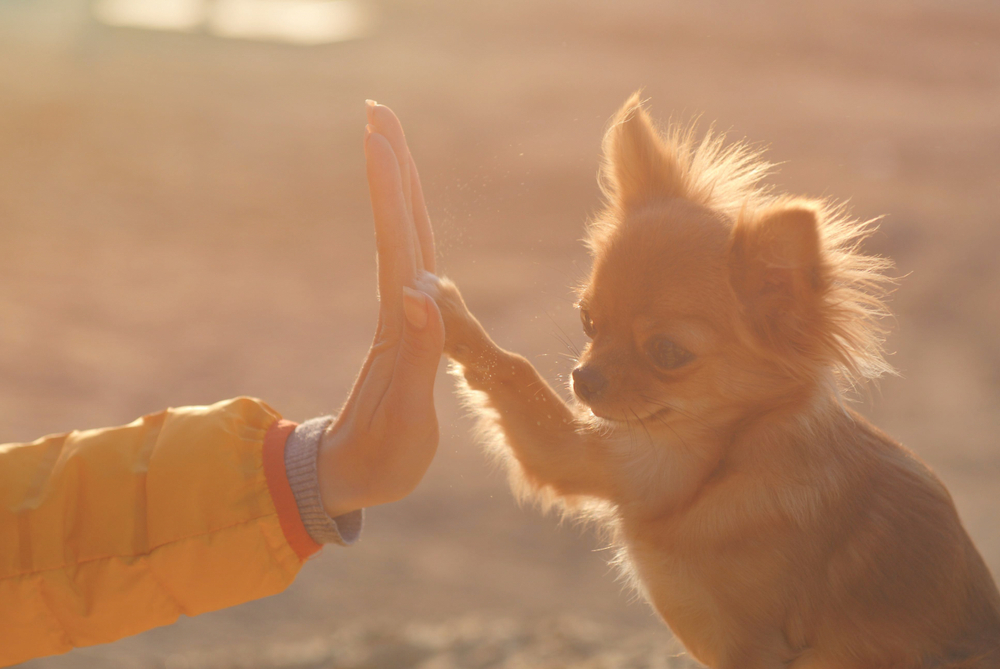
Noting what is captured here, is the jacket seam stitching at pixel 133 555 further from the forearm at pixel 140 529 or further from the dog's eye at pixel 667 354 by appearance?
the dog's eye at pixel 667 354

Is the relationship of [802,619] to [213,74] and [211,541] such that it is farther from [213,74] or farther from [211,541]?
[213,74]

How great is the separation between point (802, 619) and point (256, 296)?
8917 millimetres

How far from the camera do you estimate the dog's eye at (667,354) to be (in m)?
3.05

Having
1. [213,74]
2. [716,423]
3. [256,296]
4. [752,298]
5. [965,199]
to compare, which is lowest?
[256,296]

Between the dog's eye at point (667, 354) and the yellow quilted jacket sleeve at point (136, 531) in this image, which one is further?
the dog's eye at point (667, 354)

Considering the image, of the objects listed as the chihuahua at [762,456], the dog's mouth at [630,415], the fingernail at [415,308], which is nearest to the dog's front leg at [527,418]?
the chihuahua at [762,456]

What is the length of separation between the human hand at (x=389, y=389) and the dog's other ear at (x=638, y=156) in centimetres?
109

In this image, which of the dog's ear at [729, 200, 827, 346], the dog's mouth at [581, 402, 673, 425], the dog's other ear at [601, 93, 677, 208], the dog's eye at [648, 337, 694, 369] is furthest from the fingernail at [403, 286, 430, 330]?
the dog's other ear at [601, 93, 677, 208]

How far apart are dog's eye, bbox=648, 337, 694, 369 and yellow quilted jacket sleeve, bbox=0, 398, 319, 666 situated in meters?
1.37

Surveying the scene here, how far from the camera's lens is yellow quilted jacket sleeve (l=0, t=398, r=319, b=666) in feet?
8.38

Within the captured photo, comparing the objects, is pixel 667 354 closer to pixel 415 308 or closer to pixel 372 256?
pixel 415 308

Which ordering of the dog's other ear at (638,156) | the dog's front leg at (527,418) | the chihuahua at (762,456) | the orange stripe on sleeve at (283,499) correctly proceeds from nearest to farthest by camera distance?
the orange stripe on sleeve at (283,499) → the chihuahua at (762,456) → the dog's front leg at (527,418) → the dog's other ear at (638,156)

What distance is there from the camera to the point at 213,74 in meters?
16.8

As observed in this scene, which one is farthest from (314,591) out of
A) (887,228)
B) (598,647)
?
(887,228)
